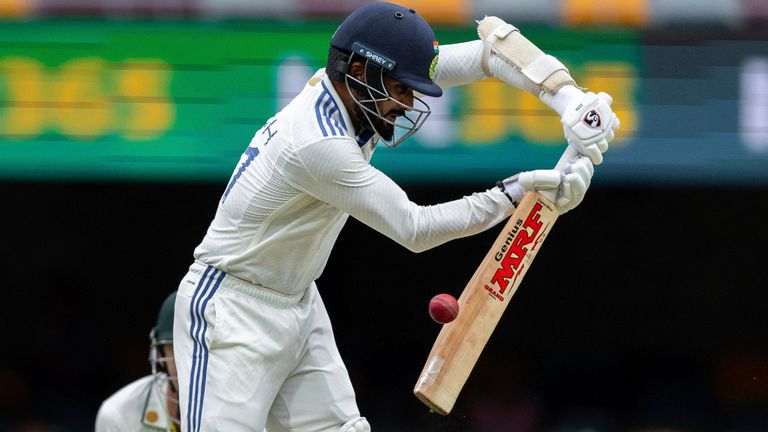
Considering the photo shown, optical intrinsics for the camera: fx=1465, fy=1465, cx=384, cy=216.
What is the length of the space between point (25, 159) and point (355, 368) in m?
2.29

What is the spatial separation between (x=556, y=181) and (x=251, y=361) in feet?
2.92

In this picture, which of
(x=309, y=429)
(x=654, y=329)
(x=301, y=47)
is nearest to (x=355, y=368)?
(x=654, y=329)

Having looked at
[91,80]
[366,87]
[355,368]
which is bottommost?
[355,368]

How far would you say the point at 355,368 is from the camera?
757cm

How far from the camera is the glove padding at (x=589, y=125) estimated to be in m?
3.66

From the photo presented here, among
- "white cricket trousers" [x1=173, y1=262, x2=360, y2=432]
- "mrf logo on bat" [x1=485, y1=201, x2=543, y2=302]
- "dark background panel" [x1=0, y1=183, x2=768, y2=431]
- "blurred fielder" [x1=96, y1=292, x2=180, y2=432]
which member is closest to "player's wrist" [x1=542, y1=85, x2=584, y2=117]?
"mrf logo on bat" [x1=485, y1=201, x2=543, y2=302]

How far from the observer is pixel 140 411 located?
486 cm

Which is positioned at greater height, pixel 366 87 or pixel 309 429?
pixel 366 87

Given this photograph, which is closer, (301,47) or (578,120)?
(578,120)

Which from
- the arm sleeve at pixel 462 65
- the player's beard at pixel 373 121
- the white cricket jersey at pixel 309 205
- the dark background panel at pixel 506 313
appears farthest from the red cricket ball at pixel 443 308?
the dark background panel at pixel 506 313

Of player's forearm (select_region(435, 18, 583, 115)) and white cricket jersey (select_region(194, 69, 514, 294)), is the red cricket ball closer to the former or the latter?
white cricket jersey (select_region(194, 69, 514, 294))

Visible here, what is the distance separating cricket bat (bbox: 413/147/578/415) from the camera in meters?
3.83

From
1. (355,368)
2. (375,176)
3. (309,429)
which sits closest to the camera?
(375,176)

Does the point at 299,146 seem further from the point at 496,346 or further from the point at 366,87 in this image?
the point at 496,346
